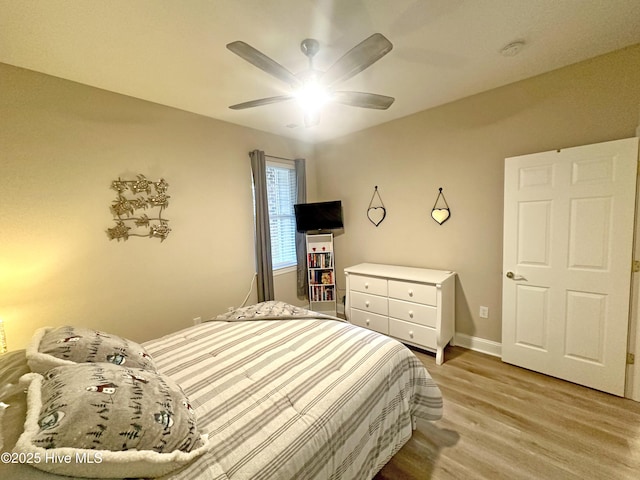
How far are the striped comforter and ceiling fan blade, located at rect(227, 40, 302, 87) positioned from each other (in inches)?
65.1

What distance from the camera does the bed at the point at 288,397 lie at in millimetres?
931

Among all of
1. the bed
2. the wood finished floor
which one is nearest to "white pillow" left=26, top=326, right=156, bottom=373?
the bed

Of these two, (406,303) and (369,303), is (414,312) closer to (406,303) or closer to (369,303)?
(406,303)

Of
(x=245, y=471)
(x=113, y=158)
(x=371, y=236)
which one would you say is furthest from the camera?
(x=371, y=236)

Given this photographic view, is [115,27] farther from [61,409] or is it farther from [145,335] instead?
[145,335]

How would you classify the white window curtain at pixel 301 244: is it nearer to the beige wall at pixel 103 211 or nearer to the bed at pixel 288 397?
the beige wall at pixel 103 211

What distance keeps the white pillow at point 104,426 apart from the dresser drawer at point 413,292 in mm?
2198

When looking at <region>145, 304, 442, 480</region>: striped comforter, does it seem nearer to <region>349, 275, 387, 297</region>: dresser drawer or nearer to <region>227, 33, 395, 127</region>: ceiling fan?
<region>349, 275, 387, 297</region>: dresser drawer

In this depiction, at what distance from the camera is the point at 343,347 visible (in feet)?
5.31

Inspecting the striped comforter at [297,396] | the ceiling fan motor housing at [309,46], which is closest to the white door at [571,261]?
the striped comforter at [297,396]

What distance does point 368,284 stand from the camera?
303 centimetres

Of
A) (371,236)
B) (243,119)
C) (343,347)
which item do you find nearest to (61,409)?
(343,347)

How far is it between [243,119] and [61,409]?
292 centimetres

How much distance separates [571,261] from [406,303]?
1392 millimetres
